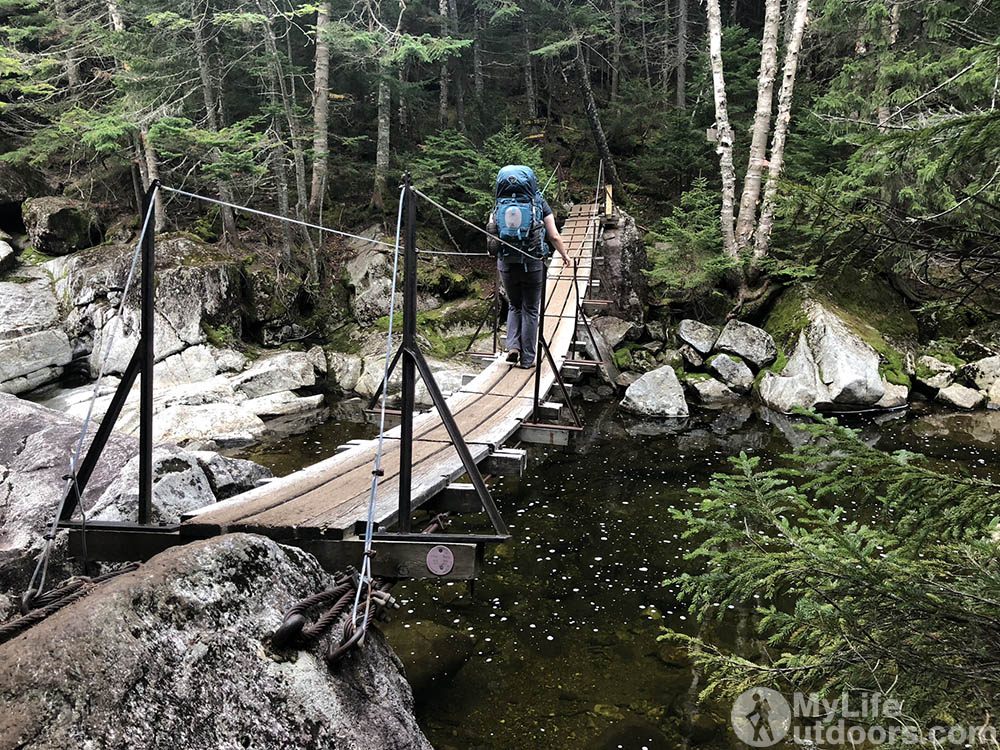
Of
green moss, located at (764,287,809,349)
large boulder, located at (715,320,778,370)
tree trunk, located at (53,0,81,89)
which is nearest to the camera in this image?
green moss, located at (764,287,809,349)

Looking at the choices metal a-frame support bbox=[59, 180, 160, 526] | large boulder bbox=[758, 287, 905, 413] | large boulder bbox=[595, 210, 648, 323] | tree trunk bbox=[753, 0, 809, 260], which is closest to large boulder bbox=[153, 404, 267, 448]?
metal a-frame support bbox=[59, 180, 160, 526]

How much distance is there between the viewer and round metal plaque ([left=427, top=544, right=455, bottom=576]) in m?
2.87

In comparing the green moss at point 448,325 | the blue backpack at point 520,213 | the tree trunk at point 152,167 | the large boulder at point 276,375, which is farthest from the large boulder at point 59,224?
the blue backpack at point 520,213

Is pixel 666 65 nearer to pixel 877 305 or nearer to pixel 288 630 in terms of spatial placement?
pixel 877 305

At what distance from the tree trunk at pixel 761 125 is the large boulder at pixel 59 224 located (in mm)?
13797

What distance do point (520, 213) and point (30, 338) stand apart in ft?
33.6

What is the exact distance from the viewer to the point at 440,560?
113 inches

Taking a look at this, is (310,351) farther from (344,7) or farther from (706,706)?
(706,706)

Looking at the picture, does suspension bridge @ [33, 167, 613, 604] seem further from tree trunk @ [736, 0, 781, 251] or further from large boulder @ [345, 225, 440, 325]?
tree trunk @ [736, 0, 781, 251]

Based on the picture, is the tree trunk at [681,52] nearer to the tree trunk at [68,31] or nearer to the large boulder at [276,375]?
the large boulder at [276,375]

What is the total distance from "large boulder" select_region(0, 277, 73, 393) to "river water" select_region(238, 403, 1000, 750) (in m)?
5.35

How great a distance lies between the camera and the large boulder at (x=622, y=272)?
13.1 metres

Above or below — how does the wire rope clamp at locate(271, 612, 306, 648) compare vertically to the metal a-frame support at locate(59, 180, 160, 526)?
below

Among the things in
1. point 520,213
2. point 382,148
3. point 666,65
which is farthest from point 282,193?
point 666,65
